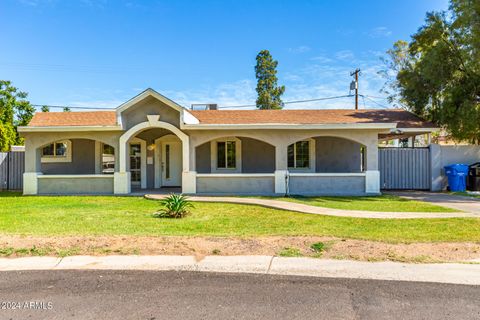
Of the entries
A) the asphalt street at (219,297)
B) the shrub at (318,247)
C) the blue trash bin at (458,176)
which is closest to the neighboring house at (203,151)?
the blue trash bin at (458,176)

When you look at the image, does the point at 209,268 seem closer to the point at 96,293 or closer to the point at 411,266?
the point at 96,293

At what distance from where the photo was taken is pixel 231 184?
14383 millimetres

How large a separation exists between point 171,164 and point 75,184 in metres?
4.57

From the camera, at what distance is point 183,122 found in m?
13.8

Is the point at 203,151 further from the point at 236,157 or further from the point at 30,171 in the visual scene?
the point at 30,171

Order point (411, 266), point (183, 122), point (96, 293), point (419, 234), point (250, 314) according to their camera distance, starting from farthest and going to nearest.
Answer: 1. point (183, 122)
2. point (419, 234)
3. point (411, 266)
4. point (96, 293)
5. point (250, 314)

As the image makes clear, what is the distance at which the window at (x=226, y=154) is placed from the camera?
53.4ft

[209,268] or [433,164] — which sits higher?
[433,164]

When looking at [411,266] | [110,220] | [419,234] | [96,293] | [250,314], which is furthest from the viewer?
[110,220]

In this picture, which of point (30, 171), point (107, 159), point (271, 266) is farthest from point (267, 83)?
point (271, 266)

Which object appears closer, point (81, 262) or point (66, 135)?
point (81, 262)

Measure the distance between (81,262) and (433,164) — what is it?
52.1ft

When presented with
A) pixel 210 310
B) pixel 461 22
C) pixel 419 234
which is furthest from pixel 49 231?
pixel 461 22

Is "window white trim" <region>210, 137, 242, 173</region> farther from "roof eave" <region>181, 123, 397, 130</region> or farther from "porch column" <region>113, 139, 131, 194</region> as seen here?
"porch column" <region>113, 139, 131, 194</region>
